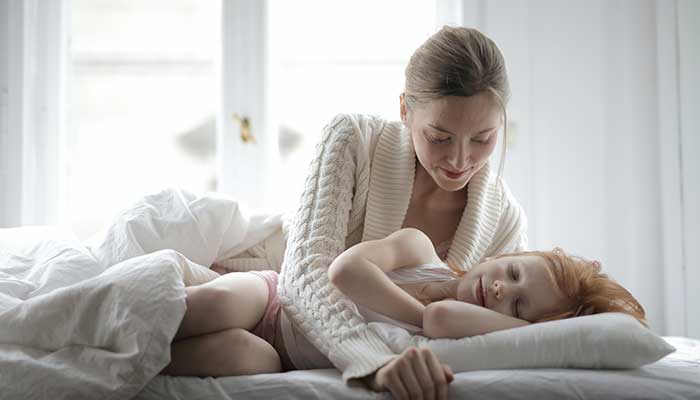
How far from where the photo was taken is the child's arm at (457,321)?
1.13m

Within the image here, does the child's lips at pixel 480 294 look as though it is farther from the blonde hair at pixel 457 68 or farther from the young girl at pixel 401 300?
the blonde hair at pixel 457 68

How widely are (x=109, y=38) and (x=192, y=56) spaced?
0.35 m

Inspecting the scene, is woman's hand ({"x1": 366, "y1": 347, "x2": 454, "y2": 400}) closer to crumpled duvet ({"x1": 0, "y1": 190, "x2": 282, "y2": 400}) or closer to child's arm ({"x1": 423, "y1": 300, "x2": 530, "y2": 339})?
child's arm ({"x1": 423, "y1": 300, "x2": 530, "y2": 339})

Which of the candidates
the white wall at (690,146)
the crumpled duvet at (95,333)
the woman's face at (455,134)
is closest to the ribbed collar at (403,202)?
the woman's face at (455,134)

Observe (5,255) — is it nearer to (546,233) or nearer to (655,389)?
(655,389)

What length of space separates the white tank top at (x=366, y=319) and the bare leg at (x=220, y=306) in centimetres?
8

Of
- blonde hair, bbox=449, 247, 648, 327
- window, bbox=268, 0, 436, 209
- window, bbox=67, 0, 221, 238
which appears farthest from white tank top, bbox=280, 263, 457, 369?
window, bbox=67, 0, 221, 238

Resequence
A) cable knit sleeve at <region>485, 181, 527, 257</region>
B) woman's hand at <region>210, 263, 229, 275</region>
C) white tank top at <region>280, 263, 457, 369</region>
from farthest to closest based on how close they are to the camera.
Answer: woman's hand at <region>210, 263, 229, 275</region> → cable knit sleeve at <region>485, 181, 527, 257</region> → white tank top at <region>280, 263, 457, 369</region>

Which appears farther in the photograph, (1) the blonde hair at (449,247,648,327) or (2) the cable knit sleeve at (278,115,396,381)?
(1) the blonde hair at (449,247,648,327)

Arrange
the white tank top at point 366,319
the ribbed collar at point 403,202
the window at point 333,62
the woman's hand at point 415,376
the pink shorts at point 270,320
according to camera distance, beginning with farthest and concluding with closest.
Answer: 1. the window at point 333,62
2. the ribbed collar at point 403,202
3. the pink shorts at point 270,320
4. the white tank top at point 366,319
5. the woman's hand at point 415,376

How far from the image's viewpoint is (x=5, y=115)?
2441 millimetres

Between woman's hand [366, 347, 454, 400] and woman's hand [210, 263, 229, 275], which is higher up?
woman's hand [210, 263, 229, 275]

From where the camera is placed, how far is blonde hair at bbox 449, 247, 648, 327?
1.24 meters

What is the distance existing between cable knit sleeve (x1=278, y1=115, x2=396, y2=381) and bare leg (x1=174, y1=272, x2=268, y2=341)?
72 millimetres
